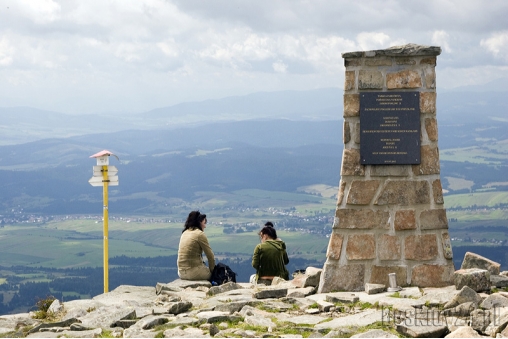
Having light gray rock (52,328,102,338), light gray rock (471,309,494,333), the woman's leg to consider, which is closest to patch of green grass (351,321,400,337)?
light gray rock (471,309,494,333)

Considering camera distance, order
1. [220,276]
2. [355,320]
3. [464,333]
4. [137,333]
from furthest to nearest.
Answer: [220,276]
[137,333]
[355,320]
[464,333]

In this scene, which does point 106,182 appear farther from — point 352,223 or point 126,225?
point 126,225

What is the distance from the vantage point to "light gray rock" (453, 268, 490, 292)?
10.9 m

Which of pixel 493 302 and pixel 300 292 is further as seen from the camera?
pixel 300 292

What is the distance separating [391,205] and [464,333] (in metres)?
3.95

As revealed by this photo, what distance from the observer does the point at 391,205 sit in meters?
12.1

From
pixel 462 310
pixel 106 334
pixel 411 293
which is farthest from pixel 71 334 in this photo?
pixel 462 310

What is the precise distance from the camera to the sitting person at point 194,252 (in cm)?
1487

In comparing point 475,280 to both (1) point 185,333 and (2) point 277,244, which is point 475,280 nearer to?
(1) point 185,333

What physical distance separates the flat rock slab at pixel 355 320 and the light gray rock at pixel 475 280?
1.60 m

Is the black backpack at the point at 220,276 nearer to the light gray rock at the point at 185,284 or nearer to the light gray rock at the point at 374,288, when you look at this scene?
the light gray rock at the point at 185,284

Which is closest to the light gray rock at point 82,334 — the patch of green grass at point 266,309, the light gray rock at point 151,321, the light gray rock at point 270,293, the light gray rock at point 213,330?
the light gray rock at point 151,321

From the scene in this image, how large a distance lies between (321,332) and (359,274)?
3011 millimetres

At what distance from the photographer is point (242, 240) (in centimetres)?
14400
